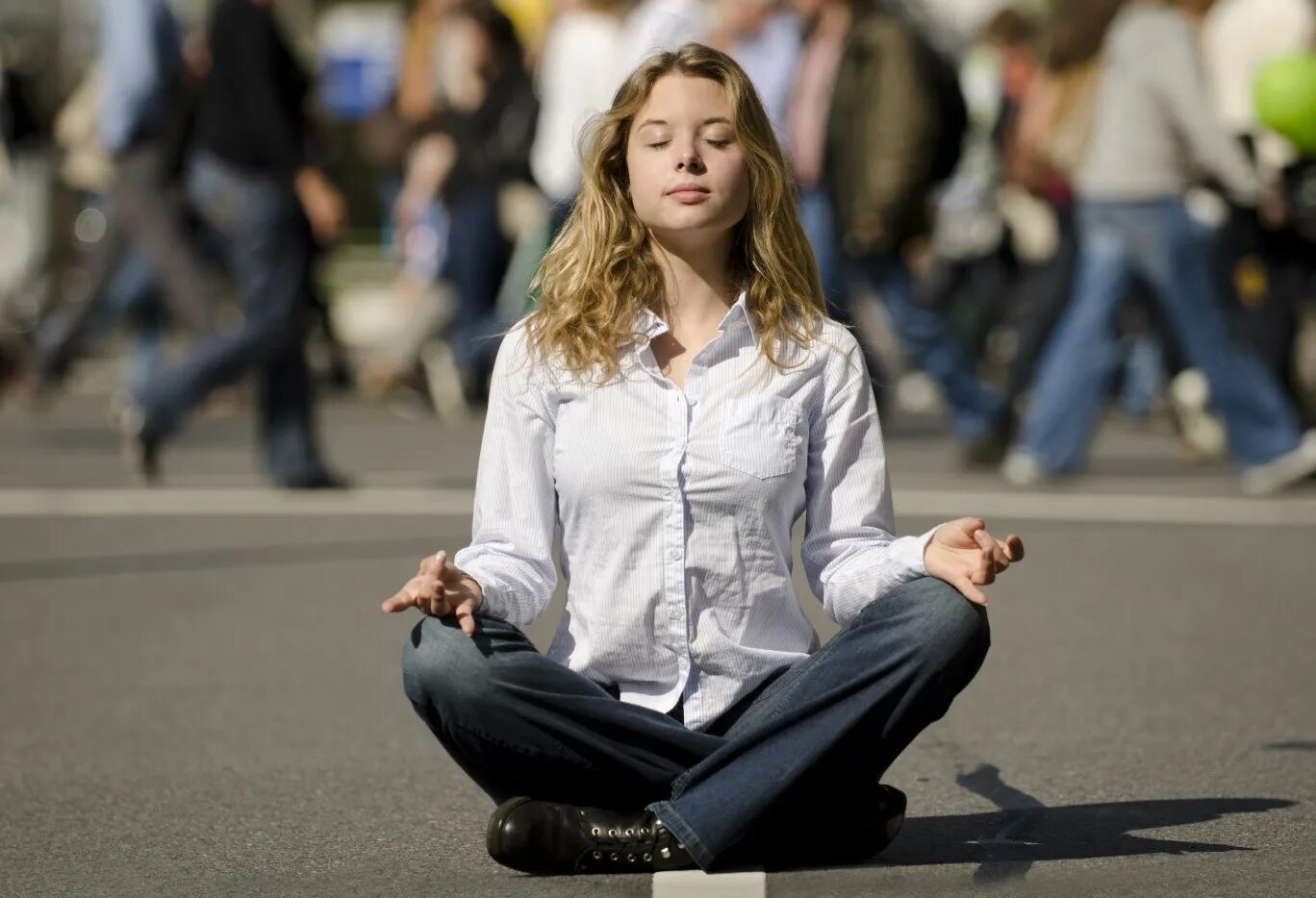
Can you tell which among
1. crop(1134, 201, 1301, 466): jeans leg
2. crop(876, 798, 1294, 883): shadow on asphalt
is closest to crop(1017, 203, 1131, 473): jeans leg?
crop(1134, 201, 1301, 466): jeans leg

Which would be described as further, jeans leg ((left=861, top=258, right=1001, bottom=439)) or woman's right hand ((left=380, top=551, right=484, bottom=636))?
jeans leg ((left=861, top=258, right=1001, bottom=439))

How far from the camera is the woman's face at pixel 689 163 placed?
464cm

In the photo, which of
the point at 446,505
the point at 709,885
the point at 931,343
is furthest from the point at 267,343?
the point at 709,885

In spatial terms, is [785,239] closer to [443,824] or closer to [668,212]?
[668,212]

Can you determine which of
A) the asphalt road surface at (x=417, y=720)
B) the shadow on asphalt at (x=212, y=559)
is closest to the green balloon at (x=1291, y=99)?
the asphalt road surface at (x=417, y=720)

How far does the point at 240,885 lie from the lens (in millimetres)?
4598

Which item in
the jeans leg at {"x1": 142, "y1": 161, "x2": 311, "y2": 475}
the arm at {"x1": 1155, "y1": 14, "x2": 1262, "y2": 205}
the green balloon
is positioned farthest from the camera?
the green balloon

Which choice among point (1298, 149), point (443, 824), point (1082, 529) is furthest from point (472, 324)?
point (443, 824)

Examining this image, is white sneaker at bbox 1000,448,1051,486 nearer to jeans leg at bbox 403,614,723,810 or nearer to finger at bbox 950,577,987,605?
jeans leg at bbox 403,614,723,810

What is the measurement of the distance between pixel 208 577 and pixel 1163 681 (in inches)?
132

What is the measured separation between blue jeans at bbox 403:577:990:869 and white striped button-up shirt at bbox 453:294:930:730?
102 mm

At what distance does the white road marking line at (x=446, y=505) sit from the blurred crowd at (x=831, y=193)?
0.85 ft

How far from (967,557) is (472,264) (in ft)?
38.0

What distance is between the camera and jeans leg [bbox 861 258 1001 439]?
12.8 m
